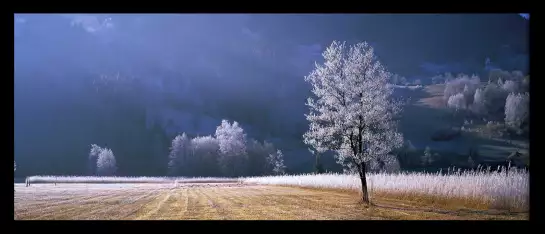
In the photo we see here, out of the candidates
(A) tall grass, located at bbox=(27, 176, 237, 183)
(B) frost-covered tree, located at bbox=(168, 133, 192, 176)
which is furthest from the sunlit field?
(B) frost-covered tree, located at bbox=(168, 133, 192, 176)

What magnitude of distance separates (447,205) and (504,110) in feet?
4.41

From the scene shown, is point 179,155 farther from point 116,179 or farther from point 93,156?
point 93,156

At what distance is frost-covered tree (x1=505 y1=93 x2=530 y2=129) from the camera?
752cm

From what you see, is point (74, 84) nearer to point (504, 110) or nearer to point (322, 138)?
point (322, 138)

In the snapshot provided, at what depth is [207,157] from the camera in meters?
8.30

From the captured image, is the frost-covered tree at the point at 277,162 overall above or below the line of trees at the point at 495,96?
below

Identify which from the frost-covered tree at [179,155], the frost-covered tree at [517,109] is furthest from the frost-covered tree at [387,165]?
the frost-covered tree at [179,155]

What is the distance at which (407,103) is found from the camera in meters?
7.85

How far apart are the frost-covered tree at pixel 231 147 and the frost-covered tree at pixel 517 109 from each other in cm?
325

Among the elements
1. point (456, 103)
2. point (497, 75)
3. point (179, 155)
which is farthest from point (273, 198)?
point (497, 75)

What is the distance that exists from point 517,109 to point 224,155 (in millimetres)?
3664

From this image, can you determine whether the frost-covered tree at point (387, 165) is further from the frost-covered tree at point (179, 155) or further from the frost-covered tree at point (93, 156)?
the frost-covered tree at point (93, 156)

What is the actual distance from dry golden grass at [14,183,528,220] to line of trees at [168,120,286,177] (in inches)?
9.5

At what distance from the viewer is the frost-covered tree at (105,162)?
7.82 metres
